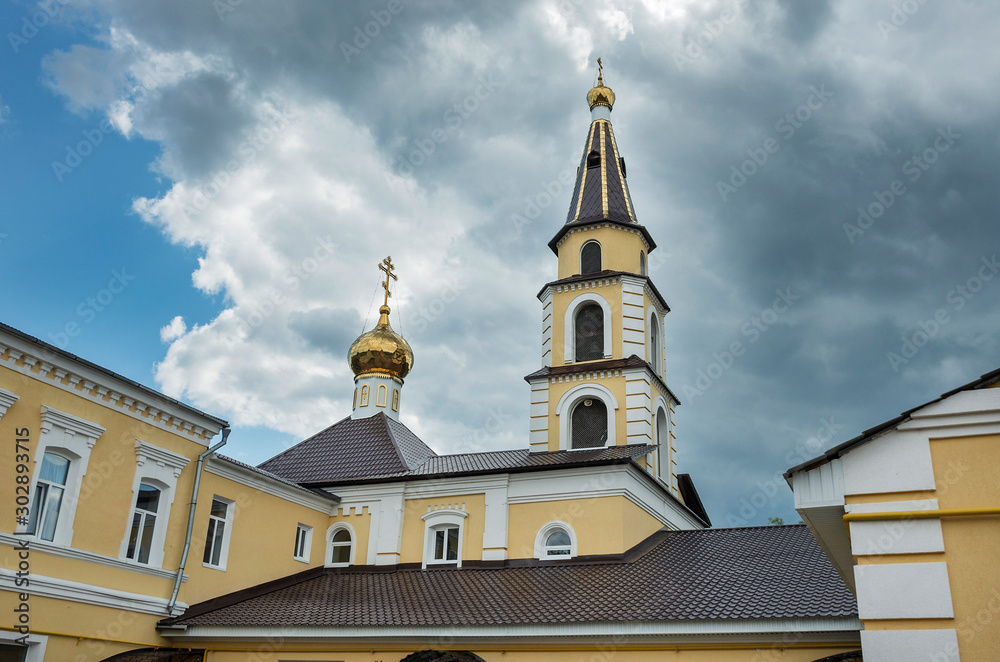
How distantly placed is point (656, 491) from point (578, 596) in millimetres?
5364

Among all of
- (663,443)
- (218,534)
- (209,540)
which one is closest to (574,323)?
(663,443)

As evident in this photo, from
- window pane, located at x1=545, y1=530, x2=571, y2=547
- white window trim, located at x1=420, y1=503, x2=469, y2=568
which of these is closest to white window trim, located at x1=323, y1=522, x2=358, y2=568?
white window trim, located at x1=420, y1=503, x2=469, y2=568

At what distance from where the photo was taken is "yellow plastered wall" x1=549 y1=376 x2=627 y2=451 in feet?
66.3

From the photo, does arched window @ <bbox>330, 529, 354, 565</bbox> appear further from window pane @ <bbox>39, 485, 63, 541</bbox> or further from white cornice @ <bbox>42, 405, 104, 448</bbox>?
window pane @ <bbox>39, 485, 63, 541</bbox>

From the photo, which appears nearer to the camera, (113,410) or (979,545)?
(979,545)

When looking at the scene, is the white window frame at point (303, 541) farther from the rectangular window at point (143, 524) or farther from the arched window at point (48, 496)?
the arched window at point (48, 496)

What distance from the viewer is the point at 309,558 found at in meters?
18.9

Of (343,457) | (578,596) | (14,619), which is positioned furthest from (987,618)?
(343,457)

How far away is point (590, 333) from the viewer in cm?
2192

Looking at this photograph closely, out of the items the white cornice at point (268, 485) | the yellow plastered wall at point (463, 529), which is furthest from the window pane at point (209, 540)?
the yellow plastered wall at point (463, 529)

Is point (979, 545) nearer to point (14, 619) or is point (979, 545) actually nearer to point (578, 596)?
point (578, 596)

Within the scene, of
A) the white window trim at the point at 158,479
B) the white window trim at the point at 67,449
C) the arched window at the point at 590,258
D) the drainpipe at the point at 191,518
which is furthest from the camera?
the arched window at the point at 590,258

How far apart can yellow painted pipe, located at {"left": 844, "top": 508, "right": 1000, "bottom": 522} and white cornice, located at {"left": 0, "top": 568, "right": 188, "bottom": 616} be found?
1182 cm

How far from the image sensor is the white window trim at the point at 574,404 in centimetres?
2033
